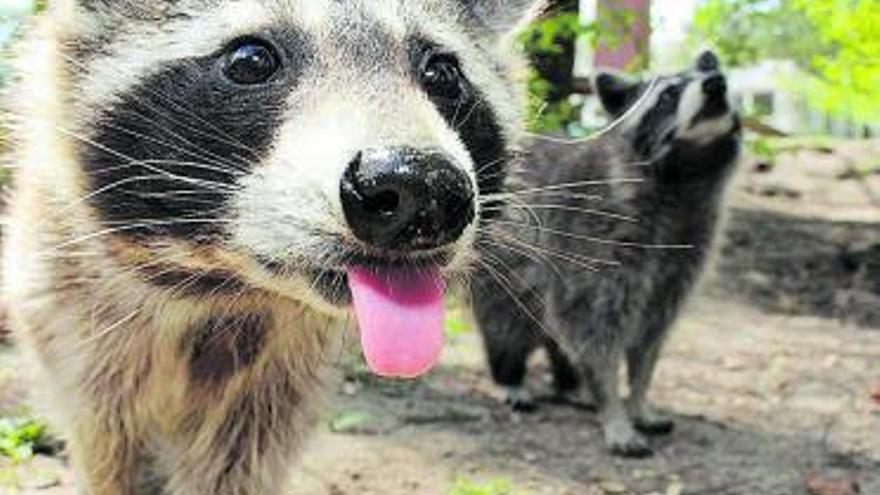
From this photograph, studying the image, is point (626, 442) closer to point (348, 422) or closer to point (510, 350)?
point (510, 350)

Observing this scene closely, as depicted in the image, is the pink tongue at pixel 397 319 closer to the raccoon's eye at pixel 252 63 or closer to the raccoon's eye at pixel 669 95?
the raccoon's eye at pixel 252 63

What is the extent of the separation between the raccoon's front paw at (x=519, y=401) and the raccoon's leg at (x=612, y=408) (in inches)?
14.6

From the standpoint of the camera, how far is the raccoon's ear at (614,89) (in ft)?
18.7

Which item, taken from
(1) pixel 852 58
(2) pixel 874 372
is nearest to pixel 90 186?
(2) pixel 874 372

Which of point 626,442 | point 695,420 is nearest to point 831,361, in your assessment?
point 695,420

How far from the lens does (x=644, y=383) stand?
542 centimetres

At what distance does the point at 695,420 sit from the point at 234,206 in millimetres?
3352

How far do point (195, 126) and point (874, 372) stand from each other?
4.27 metres

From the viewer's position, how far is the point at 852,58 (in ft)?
22.7

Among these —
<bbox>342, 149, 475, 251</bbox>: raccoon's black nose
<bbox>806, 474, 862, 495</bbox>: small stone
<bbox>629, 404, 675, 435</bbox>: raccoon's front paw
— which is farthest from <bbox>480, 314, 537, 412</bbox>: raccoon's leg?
<bbox>342, 149, 475, 251</bbox>: raccoon's black nose

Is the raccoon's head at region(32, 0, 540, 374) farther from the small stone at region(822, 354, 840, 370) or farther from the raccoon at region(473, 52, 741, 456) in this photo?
the small stone at region(822, 354, 840, 370)

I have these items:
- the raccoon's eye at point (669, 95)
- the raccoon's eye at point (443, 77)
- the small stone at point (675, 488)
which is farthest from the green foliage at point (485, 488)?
the raccoon's eye at point (669, 95)

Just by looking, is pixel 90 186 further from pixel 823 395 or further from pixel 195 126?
pixel 823 395

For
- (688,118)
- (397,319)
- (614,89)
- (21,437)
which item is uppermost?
(614,89)
